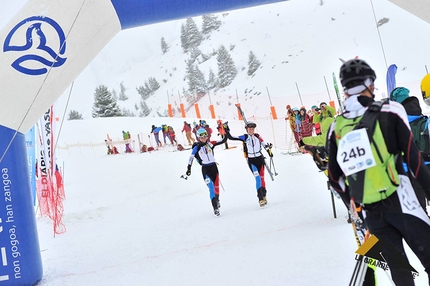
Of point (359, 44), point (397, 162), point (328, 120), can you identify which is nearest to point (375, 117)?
point (397, 162)

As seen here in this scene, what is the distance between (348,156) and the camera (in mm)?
2658

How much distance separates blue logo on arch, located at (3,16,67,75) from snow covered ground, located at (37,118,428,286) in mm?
2694

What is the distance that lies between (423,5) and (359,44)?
2026 inches

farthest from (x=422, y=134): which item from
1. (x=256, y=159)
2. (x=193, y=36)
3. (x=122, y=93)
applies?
(x=122, y=93)

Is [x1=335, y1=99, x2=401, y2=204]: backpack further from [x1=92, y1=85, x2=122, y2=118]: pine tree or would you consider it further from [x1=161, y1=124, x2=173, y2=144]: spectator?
[x1=92, y1=85, x2=122, y2=118]: pine tree

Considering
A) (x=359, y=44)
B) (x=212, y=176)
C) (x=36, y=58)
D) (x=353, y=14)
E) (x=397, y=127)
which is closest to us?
(x=397, y=127)

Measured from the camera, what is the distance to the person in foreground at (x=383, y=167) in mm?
2533

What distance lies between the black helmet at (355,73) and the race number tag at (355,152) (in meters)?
0.31

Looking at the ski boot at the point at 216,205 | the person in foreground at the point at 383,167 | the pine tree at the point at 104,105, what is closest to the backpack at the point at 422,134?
the person in foreground at the point at 383,167

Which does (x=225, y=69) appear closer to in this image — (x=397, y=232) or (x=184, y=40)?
(x=184, y=40)

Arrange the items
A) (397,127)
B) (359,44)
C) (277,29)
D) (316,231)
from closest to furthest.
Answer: (397,127) → (316,231) → (359,44) → (277,29)

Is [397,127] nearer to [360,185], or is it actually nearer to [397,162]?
[397,162]

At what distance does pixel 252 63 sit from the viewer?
2576 inches

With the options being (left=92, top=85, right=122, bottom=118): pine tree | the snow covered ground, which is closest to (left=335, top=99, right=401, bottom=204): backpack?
the snow covered ground
